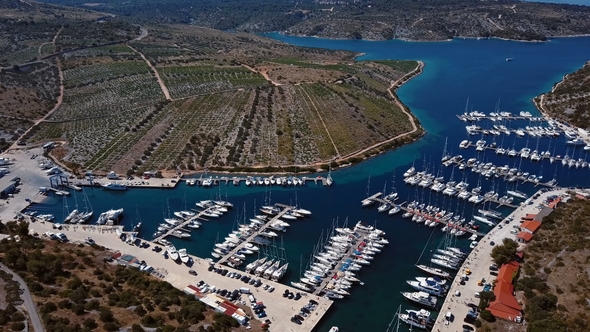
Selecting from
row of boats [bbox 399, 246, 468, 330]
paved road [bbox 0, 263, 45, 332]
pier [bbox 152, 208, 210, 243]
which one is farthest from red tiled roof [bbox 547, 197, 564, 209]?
paved road [bbox 0, 263, 45, 332]

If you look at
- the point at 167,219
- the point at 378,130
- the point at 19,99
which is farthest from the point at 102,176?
the point at 378,130

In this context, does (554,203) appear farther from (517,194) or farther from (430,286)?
(430,286)

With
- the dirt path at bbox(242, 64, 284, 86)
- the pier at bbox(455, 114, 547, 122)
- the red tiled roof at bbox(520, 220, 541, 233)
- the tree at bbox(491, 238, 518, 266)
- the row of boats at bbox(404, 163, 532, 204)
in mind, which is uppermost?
the dirt path at bbox(242, 64, 284, 86)

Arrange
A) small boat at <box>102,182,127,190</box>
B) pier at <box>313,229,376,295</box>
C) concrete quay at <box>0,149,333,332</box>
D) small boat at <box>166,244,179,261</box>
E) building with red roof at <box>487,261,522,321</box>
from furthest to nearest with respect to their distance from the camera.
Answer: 1. small boat at <box>102,182,127,190</box>
2. small boat at <box>166,244,179,261</box>
3. pier at <box>313,229,376,295</box>
4. concrete quay at <box>0,149,333,332</box>
5. building with red roof at <box>487,261,522,321</box>

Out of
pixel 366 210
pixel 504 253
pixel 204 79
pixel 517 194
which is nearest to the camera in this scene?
pixel 504 253

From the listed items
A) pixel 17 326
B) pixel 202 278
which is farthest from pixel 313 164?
pixel 17 326

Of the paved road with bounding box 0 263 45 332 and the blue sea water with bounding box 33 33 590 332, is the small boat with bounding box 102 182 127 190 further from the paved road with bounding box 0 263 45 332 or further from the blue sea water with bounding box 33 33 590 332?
the paved road with bounding box 0 263 45 332

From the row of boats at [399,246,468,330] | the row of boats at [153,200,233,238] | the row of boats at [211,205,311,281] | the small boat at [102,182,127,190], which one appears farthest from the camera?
the small boat at [102,182,127,190]

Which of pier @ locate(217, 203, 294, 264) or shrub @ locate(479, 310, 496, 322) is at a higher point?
shrub @ locate(479, 310, 496, 322)
